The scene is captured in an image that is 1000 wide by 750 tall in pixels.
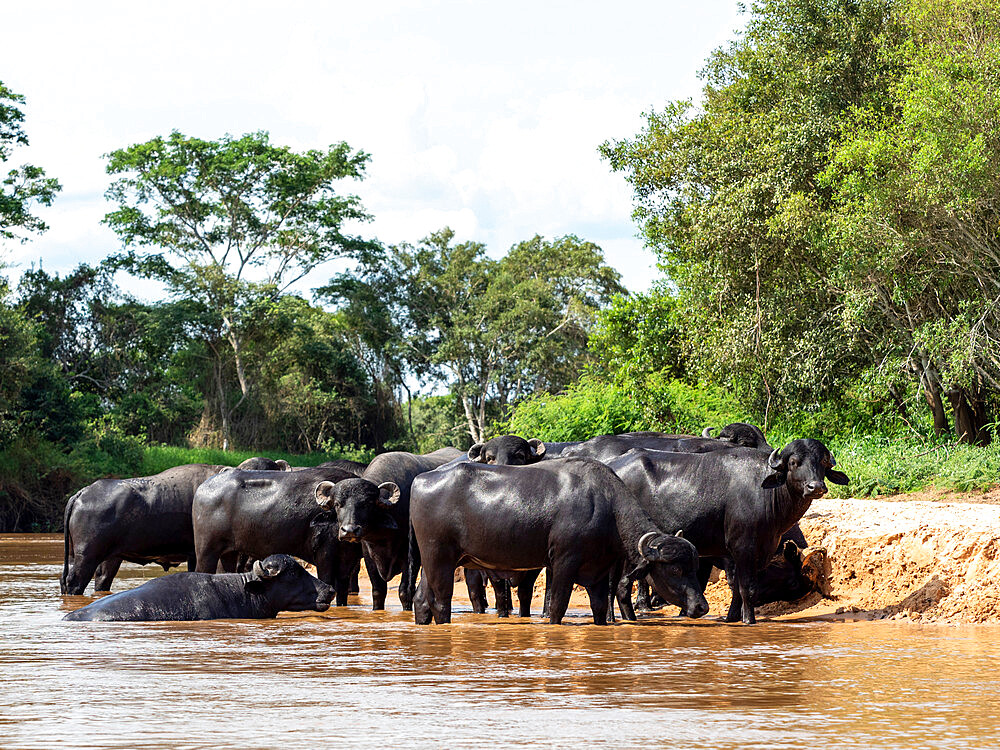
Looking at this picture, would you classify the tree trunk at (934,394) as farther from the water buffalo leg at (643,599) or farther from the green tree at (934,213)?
the water buffalo leg at (643,599)

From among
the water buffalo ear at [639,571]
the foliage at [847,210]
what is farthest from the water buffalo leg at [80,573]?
the foliage at [847,210]

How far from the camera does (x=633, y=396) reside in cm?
2816

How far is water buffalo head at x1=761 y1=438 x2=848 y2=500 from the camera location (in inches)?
448

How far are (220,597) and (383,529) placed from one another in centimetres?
196

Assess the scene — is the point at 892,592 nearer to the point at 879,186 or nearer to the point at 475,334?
the point at 879,186

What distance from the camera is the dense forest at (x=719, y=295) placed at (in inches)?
803

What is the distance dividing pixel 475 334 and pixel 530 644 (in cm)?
4435

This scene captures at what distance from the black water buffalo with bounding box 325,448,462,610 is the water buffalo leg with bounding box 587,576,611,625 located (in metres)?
2.26

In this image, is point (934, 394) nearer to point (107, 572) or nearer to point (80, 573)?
point (107, 572)

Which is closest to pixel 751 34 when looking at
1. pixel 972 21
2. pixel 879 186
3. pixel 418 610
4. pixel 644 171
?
pixel 644 171

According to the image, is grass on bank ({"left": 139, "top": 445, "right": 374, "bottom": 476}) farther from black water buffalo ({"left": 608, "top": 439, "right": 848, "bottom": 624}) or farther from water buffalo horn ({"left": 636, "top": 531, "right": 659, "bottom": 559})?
water buffalo horn ({"left": 636, "top": 531, "right": 659, "bottom": 559})

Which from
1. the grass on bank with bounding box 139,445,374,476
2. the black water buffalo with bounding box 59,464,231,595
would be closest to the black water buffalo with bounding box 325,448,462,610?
the black water buffalo with bounding box 59,464,231,595

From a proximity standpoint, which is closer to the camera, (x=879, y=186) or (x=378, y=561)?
(x=378, y=561)

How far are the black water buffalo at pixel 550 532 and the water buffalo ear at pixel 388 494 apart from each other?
5.26 feet
